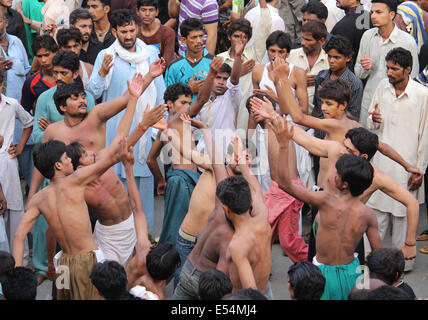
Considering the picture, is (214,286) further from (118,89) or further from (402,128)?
(118,89)

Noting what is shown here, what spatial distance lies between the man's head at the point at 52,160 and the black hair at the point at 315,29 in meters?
3.28

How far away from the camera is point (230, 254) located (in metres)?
4.68

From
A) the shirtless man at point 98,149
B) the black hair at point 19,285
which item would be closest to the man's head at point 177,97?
the shirtless man at point 98,149

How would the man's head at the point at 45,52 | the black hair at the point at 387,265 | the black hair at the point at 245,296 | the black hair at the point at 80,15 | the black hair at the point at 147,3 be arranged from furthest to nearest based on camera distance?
the black hair at the point at 147,3 → the black hair at the point at 80,15 → the man's head at the point at 45,52 → the black hair at the point at 387,265 → the black hair at the point at 245,296

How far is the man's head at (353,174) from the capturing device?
16.0ft

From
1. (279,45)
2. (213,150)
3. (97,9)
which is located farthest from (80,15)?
(213,150)

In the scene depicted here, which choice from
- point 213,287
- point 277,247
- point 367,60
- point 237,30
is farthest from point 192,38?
point 213,287

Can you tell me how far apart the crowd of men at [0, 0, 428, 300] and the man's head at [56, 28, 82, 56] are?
2 centimetres

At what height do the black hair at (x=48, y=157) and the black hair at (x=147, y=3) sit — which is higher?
the black hair at (x=147, y=3)

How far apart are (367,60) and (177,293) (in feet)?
11.5

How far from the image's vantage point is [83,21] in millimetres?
8141

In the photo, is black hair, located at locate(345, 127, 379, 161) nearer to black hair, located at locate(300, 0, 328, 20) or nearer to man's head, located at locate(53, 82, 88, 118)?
man's head, located at locate(53, 82, 88, 118)

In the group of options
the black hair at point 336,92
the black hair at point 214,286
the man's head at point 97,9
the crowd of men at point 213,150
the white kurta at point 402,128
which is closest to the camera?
the black hair at point 214,286

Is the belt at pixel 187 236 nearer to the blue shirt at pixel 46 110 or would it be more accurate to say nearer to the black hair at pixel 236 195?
the black hair at pixel 236 195
